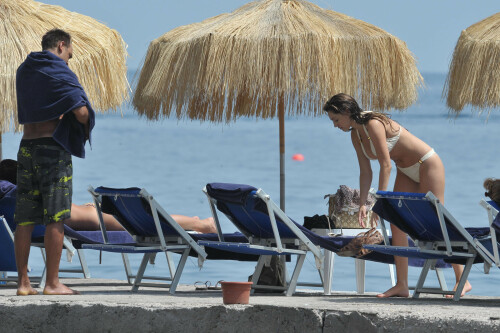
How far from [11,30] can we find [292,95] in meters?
2.21

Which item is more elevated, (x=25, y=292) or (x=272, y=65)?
(x=272, y=65)

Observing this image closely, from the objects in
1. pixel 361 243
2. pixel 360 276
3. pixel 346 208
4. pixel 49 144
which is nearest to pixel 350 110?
pixel 361 243

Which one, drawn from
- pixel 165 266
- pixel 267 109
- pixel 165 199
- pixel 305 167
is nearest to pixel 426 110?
pixel 305 167

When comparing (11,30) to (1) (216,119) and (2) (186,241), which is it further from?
(2) (186,241)

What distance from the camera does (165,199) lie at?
78.1 ft

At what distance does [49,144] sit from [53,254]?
23.0 inches

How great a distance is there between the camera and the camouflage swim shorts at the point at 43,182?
18.3ft

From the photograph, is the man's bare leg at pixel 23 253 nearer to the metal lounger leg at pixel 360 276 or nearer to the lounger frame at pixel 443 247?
the lounger frame at pixel 443 247

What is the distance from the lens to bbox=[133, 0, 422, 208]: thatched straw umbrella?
675cm

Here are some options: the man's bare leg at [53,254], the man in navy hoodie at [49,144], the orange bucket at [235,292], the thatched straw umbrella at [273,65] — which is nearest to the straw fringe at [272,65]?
the thatched straw umbrella at [273,65]

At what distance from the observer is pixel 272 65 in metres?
6.73

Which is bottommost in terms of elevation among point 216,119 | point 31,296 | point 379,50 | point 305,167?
point 305,167

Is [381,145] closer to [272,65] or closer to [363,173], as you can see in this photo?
[363,173]

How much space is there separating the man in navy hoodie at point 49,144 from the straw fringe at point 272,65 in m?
1.36
